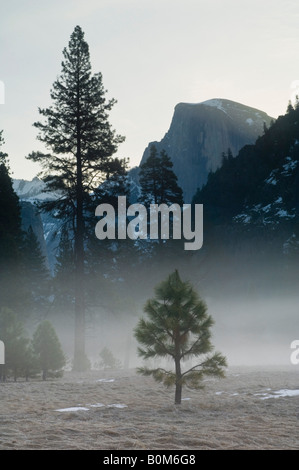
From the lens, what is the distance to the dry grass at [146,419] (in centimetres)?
623

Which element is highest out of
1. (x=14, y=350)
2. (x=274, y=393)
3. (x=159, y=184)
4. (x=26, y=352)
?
(x=159, y=184)

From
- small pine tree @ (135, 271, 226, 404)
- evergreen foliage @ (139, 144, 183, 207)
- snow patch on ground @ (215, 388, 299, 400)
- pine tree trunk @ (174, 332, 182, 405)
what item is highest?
evergreen foliage @ (139, 144, 183, 207)

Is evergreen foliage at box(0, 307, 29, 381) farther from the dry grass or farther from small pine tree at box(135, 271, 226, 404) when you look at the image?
small pine tree at box(135, 271, 226, 404)

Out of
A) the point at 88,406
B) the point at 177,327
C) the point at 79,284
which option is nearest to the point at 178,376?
the point at 177,327

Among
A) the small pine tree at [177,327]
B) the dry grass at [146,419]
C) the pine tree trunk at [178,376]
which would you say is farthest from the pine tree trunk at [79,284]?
the pine tree trunk at [178,376]

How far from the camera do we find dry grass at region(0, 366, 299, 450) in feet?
20.5

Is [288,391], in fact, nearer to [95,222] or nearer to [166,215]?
[95,222]

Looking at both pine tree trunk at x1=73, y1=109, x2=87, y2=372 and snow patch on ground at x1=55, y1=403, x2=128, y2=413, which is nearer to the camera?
snow patch on ground at x1=55, y1=403, x2=128, y2=413

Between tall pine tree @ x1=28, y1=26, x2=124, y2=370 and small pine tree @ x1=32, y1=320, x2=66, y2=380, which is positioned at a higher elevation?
tall pine tree @ x1=28, y1=26, x2=124, y2=370

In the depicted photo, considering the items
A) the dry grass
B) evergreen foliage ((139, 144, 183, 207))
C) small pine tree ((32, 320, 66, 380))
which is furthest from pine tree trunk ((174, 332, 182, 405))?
evergreen foliage ((139, 144, 183, 207))

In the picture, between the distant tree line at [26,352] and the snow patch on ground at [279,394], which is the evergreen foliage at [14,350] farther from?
the snow patch on ground at [279,394]

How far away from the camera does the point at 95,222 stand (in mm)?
23906

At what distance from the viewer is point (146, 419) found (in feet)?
27.1

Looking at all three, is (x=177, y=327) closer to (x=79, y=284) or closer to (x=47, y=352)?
(x=47, y=352)
